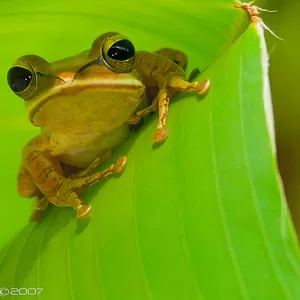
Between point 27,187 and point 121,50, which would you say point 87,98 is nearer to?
point 121,50

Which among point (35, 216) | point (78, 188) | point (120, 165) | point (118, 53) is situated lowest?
point (35, 216)

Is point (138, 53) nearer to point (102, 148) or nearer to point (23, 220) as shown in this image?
point (102, 148)

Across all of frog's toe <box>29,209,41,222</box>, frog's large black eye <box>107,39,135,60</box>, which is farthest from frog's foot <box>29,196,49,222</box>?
frog's large black eye <box>107,39,135,60</box>

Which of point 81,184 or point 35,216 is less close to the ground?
point 81,184

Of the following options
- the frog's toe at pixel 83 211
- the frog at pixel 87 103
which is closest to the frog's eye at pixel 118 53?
the frog at pixel 87 103

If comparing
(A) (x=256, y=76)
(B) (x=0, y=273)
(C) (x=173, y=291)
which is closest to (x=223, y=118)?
(A) (x=256, y=76)

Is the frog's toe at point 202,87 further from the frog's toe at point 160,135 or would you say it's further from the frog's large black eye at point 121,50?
the frog's large black eye at point 121,50

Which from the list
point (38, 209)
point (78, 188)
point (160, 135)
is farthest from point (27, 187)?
point (160, 135)
